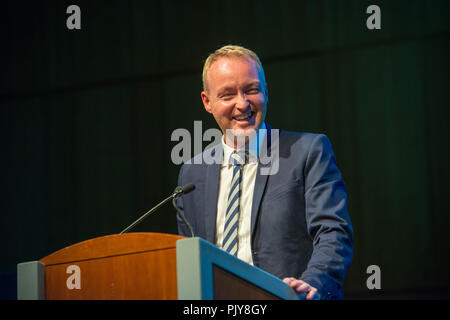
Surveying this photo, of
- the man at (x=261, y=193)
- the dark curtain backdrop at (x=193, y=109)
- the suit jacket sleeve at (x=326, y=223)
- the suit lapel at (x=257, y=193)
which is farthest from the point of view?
the dark curtain backdrop at (x=193, y=109)

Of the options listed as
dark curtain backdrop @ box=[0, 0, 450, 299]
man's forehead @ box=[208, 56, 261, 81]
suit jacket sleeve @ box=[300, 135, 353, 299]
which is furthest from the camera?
dark curtain backdrop @ box=[0, 0, 450, 299]

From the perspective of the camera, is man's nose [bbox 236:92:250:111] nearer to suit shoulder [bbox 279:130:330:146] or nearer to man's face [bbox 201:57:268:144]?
man's face [bbox 201:57:268:144]

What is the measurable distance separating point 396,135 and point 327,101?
56 centimetres

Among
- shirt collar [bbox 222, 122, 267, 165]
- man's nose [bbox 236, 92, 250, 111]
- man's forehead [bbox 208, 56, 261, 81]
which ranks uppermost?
man's forehead [bbox 208, 56, 261, 81]

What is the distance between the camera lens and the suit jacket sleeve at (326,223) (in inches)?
65.5

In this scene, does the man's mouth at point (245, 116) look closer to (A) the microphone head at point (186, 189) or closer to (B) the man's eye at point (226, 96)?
(B) the man's eye at point (226, 96)

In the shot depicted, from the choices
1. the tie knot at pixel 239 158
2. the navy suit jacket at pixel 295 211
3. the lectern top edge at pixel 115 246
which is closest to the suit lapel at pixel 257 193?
the navy suit jacket at pixel 295 211

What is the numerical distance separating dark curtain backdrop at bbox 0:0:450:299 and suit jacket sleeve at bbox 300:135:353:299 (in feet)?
5.97

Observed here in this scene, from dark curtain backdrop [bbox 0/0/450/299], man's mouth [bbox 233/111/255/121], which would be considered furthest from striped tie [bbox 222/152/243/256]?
dark curtain backdrop [bbox 0/0/450/299]

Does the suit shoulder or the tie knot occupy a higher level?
the suit shoulder

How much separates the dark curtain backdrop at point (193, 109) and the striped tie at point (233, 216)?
6.07ft

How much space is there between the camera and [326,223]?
183cm

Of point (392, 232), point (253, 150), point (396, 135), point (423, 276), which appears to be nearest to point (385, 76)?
point (396, 135)

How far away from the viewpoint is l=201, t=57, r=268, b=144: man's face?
218 cm
